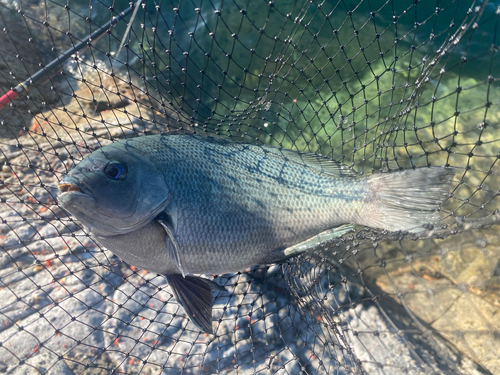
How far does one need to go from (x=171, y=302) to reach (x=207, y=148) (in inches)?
67.9

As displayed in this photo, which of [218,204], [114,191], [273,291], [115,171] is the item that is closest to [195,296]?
[218,204]

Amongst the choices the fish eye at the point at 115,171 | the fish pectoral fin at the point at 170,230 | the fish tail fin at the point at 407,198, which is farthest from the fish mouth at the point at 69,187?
the fish tail fin at the point at 407,198

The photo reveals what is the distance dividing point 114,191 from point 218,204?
32.0 inches

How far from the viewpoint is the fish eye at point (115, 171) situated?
7.95ft

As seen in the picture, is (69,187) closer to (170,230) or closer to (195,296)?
(170,230)

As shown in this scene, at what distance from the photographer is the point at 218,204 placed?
269cm

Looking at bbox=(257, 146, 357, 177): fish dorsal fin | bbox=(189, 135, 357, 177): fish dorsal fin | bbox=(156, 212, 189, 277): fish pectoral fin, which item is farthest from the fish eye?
bbox=(257, 146, 357, 177): fish dorsal fin

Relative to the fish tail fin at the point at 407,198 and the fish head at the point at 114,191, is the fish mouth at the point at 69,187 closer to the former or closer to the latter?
the fish head at the point at 114,191

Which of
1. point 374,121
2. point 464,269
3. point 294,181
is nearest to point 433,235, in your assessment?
point 294,181

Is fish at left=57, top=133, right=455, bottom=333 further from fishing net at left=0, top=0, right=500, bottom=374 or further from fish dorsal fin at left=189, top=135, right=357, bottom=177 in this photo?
fishing net at left=0, top=0, right=500, bottom=374

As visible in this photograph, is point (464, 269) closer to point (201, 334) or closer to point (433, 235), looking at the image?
point (433, 235)

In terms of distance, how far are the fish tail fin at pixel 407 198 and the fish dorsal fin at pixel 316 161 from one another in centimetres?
33

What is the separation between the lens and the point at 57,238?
370 centimetres

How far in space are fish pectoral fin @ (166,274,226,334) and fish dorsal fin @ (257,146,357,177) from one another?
4.50ft
